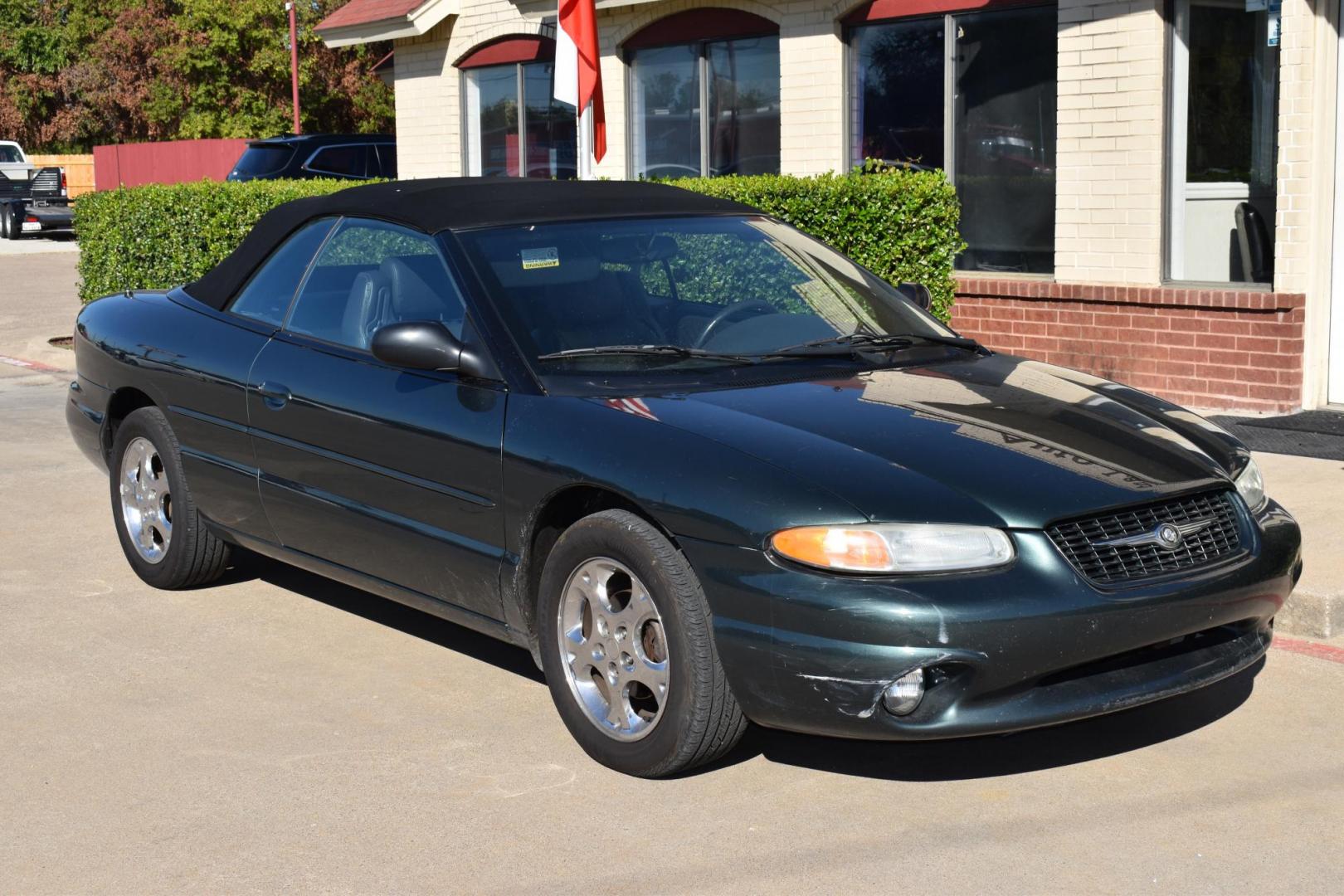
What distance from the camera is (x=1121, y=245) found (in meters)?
11.5

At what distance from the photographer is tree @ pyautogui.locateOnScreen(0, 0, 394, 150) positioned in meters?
43.5

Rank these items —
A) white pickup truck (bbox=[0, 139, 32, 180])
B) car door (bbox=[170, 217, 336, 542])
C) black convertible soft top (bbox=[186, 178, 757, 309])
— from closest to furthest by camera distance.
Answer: black convertible soft top (bbox=[186, 178, 757, 309])
car door (bbox=[170, 217, 336, 542])
white pickup truck (bbox=[0, 139, 32, 180])

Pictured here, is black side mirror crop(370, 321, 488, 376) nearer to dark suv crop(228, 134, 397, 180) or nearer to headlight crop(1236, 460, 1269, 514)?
headlight crop(1236, 460, 1269, 514)

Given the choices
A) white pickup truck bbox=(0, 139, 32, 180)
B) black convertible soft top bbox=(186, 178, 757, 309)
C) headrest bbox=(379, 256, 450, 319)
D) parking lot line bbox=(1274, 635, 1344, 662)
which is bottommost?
parking lot line bbox=(1274, 635, 1344, 662)

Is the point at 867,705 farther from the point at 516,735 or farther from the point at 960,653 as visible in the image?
the point at 516,735

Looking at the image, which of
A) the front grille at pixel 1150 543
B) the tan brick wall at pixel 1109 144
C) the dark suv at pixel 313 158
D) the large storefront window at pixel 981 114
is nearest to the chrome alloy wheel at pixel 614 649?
the front grille at pixel 1150 543

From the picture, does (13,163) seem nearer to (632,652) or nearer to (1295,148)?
(1295,148)

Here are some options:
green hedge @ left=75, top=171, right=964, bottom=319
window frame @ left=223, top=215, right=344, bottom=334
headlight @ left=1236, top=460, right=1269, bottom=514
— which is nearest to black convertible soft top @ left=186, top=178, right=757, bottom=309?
window frame @ left=223, top=215, right=344, bottom=334

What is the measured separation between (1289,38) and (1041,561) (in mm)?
7016

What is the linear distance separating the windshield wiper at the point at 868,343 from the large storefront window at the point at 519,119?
36.7ft

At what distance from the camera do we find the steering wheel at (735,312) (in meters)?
5.46

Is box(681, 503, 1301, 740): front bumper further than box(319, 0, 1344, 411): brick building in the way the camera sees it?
No

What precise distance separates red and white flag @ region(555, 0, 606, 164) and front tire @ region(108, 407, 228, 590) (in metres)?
6.47

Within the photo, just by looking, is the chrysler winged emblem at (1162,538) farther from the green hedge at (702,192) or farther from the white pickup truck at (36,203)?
the white pickup truck at (36,203)
